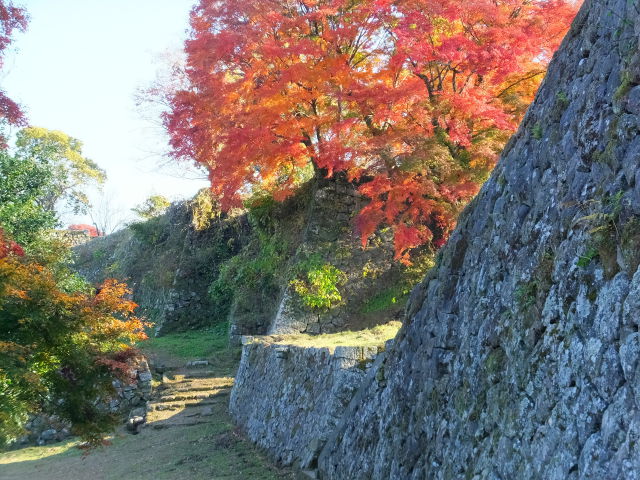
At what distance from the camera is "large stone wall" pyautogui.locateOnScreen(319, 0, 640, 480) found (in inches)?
98.0

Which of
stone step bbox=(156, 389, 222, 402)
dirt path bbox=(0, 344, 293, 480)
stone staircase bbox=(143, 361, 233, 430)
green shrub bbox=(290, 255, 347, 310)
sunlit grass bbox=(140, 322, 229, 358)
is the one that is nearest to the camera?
dirt path bbox=(0, 344, 293, 480)

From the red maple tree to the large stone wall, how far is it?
5.37 meters

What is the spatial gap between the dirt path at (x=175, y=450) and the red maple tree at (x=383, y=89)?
177 inches

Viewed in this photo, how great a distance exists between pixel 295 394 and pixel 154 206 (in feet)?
54.1

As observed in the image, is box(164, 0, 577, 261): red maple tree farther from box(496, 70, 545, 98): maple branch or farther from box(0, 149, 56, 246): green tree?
box(0, 149, 56, 246): green tree

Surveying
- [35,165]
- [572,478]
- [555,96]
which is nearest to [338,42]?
[35,165]

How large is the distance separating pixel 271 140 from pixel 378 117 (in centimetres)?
283

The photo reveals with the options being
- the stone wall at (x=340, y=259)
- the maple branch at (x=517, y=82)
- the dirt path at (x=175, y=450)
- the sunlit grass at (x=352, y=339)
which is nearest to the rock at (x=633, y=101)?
the sunlit grass at (x=352, y=339)

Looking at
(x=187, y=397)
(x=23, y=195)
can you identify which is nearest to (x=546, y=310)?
(x=187, y=397)

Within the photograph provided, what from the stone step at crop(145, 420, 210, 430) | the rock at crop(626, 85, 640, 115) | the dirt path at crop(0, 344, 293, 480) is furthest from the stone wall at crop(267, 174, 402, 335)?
the rock at crop(626, 85, 640, 115)

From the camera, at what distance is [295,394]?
781 cm

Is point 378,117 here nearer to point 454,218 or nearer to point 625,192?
point 454,218

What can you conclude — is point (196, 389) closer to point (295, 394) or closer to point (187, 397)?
point (187, 397)

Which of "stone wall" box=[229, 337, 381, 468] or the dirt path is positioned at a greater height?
"stone wall" box=[229, 337, 381, 468]
